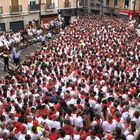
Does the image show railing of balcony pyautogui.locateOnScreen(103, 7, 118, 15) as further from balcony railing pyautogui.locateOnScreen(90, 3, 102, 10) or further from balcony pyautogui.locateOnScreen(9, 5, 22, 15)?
balcony pyautogui.locateOnScreen(9, 5, 22, 15)

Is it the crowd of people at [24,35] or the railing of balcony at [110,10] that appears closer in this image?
the crowd of people at [24,35]

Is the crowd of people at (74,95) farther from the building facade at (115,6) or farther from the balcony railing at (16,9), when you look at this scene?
the building facade at (115,6)

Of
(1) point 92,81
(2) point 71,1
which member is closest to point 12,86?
(1) point 92,81

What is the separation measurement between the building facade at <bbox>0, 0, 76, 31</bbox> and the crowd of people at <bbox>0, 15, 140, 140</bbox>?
1281 cm

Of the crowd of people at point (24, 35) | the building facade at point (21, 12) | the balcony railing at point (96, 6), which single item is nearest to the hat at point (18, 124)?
the crowd of people at point (24, 35)

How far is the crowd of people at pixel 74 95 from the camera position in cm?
868

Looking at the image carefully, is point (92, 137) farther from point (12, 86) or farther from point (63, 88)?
point (12, 86)

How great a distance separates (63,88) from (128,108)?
120 inches

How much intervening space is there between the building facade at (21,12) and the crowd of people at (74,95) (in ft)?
42.0

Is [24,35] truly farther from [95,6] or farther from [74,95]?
[95,6]

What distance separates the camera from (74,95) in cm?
1097

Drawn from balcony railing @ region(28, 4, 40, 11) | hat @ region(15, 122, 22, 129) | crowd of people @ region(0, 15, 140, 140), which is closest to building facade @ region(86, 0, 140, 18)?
balcony railing @ region(28, 4, 40, 11)

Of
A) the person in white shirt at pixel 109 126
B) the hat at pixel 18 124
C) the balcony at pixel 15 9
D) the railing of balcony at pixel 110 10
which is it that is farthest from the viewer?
the railing of balcony at pixel 110 10

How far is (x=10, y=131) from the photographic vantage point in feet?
28.6
